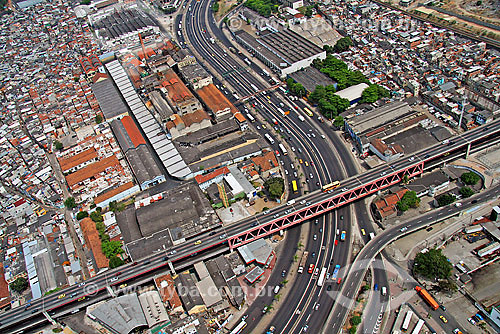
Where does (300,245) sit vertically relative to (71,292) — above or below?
below

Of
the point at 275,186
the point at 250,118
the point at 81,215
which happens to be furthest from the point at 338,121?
the point at 81,215

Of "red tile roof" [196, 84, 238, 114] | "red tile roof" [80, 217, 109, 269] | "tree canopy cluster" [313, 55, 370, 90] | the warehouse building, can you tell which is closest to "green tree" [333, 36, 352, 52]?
the warehouse building

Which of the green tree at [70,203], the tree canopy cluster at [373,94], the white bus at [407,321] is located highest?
the green tree at [70,203]

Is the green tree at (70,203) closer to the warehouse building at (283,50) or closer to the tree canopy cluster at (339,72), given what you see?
the warehouse building at (283,50)

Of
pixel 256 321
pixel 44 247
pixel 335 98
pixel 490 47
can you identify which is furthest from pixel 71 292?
pixel 490 47

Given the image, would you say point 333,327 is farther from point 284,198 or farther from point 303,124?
point 303,124

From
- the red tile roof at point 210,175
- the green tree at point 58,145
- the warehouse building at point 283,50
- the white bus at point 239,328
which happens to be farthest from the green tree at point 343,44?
the white bus at point 239,328
